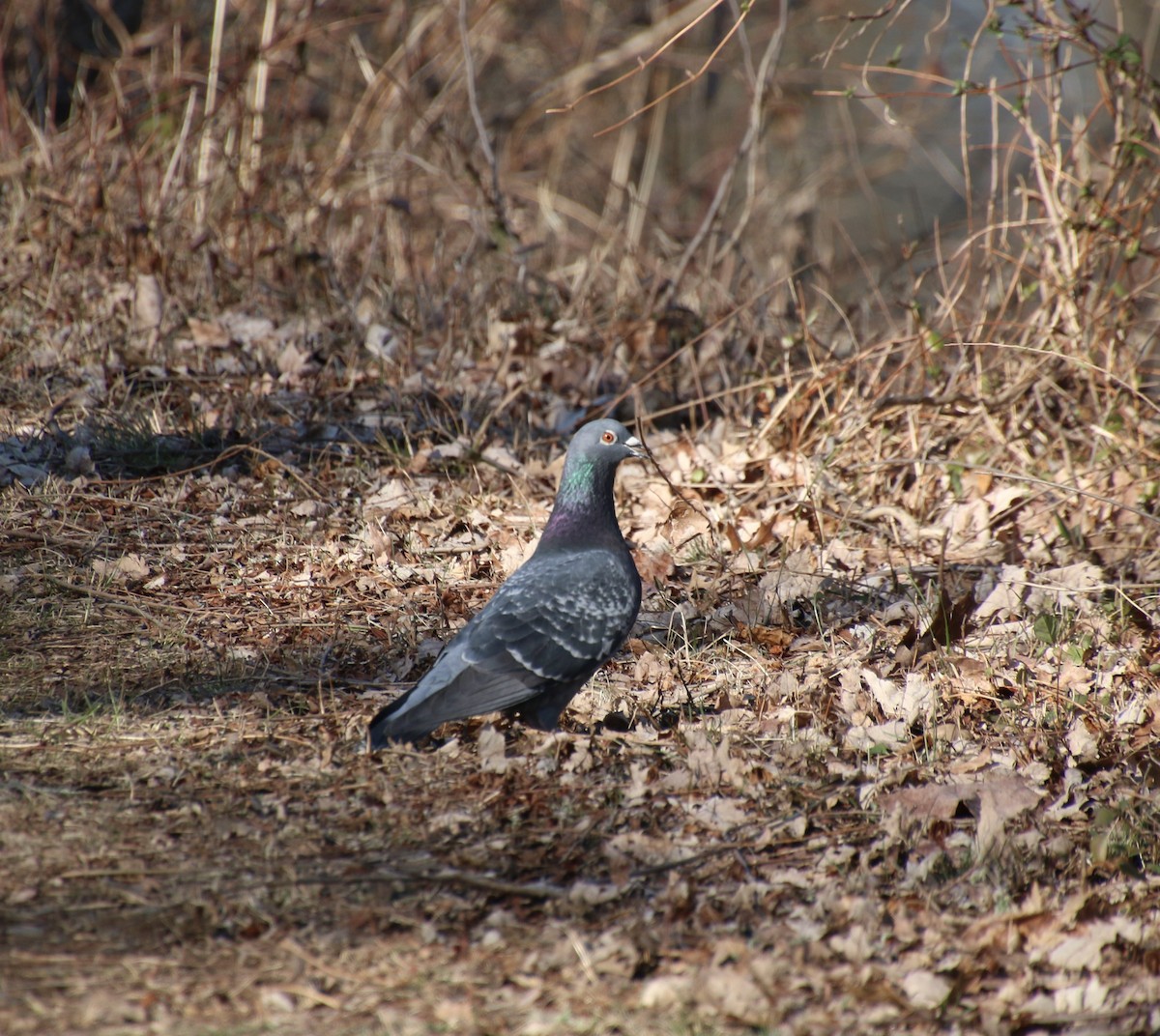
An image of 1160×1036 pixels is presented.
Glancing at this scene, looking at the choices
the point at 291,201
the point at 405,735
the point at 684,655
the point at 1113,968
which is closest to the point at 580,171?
the point at 291,201

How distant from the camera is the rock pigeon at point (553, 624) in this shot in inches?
133

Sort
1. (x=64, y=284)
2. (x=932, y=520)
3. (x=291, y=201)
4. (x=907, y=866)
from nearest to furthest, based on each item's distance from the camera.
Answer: (x=907, y=866)
(x=932, y=520)
(x=64, y=284)
(x=291, y=201)

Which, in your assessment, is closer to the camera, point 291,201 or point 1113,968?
point 1113,968

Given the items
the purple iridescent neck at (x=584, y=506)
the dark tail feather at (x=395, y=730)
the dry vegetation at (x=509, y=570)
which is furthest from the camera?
the purple iridescent neck at (x=584, y=506)

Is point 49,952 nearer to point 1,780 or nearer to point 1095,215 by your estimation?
point 1,780

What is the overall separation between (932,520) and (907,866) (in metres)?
2.62

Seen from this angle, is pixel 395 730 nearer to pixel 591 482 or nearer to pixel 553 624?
pixel 553 624

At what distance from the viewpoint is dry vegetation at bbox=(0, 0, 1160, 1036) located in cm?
259

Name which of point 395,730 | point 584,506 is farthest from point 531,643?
point 584,506

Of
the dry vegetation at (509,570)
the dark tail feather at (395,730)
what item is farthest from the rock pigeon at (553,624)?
the dry vegetation at (509,570)

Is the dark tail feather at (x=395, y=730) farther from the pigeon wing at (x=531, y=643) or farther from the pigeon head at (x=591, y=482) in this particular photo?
the pigeon head at (x=591, y=482)

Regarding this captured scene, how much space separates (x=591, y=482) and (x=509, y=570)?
2.93 ft

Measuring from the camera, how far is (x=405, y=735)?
10.8ft

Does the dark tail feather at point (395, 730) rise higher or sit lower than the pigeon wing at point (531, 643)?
lower
